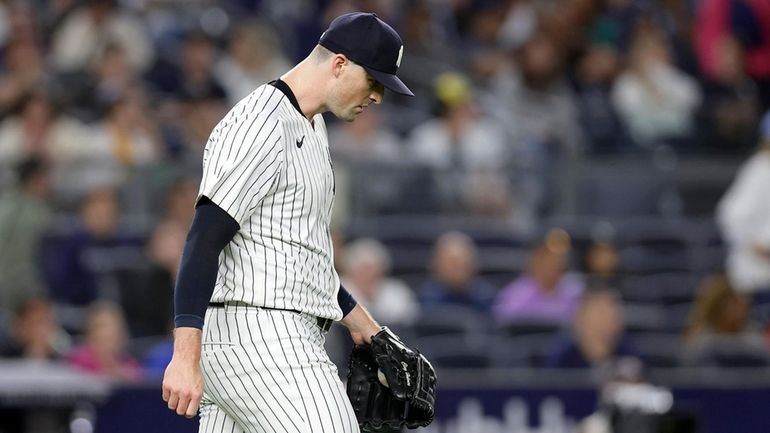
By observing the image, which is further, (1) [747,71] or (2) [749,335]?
(1) [747,71]

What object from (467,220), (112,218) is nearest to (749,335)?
(467,220)

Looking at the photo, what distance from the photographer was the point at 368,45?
4.38 meters

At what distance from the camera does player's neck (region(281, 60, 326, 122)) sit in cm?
444

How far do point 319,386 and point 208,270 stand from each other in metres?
0.46

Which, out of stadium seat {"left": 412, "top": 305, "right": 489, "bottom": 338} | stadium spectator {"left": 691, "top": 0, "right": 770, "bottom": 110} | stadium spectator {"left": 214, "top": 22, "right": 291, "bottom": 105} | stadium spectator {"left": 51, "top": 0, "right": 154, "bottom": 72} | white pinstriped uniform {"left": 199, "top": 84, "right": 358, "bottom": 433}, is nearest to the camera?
white pinstriped uniform {"left": 199, "top": 84, "right": 358, "bottom": 433}

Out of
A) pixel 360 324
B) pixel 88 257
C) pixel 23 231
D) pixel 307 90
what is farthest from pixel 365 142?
pixel 307 90

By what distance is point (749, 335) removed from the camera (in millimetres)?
9766

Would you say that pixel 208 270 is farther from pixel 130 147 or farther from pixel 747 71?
pixel 747 71

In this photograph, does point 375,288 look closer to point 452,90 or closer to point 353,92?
point 452,90

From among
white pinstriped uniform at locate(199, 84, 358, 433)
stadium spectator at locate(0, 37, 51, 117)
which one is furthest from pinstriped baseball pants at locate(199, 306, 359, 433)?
stadium spectator at locate(0, 37, 51, 117)

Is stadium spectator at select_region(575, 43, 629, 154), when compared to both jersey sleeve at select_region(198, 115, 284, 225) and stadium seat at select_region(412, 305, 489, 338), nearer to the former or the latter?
stadium seat at select_region(412, 305, 489, 338)

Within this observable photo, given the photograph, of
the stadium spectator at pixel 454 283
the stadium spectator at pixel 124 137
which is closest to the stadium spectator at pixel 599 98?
the stadium spectator at pixel 454 283

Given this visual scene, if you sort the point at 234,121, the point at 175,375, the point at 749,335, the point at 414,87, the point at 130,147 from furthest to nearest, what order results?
the point at 414,87 → the point at 130,147 → the point at 749,335 → the point at 234,121 → the point at 175,375

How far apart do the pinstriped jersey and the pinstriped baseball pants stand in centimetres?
7
